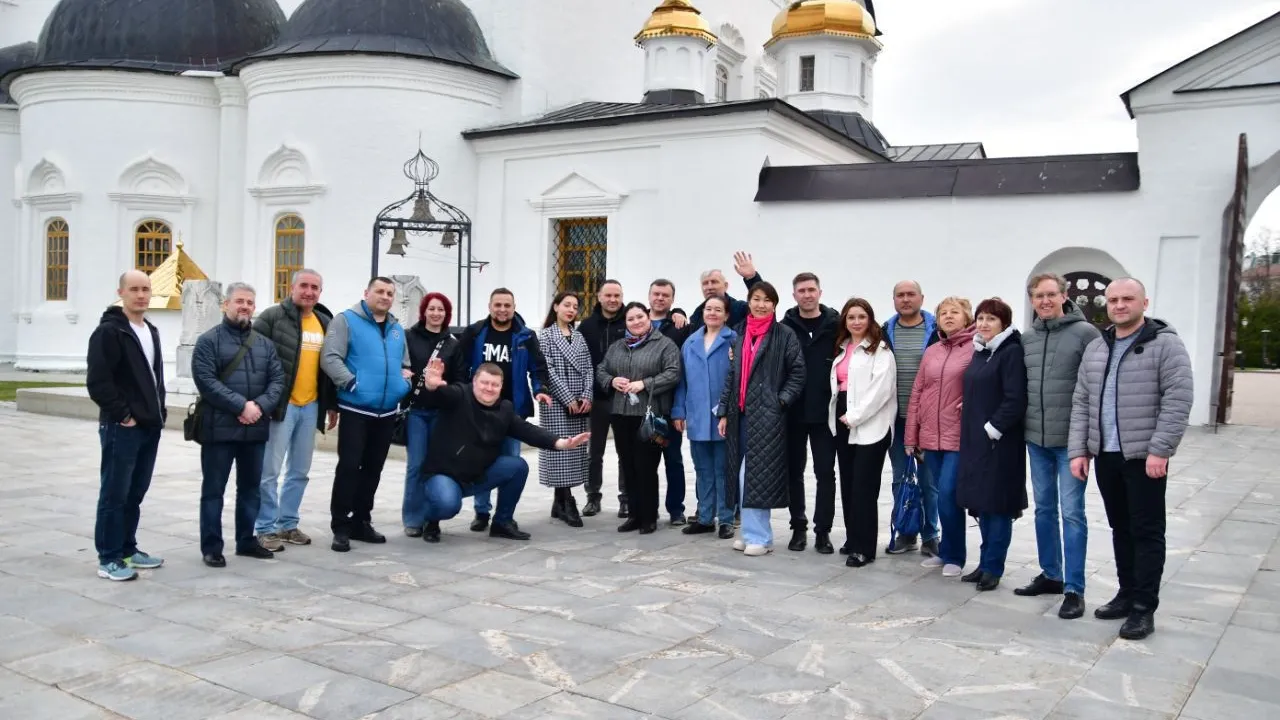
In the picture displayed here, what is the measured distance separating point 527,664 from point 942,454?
120 inches

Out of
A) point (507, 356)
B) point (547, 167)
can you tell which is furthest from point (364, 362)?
point (547, 167)

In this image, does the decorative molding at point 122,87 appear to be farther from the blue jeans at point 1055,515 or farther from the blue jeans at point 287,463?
the blue jeans at point 1055,515

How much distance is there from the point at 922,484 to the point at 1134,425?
1936mm

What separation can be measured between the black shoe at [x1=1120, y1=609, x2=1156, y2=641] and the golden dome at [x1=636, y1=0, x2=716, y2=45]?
61.7ft

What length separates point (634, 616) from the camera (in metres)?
5.27

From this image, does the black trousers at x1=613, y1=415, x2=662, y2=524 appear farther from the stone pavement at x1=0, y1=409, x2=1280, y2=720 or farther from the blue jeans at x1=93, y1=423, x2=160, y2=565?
the blue jeans at x1=93, y1=423, x2=160, y2=565

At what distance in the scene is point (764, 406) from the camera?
6727 millimetres

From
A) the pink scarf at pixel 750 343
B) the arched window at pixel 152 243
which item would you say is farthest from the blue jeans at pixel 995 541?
the arched window at pixel 152 243

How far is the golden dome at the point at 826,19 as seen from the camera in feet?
82.4

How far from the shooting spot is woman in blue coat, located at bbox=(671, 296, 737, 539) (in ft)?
23.5

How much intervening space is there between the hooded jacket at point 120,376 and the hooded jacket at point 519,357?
2.20 m

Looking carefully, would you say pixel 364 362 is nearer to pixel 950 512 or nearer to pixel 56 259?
pixel 950 512

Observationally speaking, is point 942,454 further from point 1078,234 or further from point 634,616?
point 1078,234

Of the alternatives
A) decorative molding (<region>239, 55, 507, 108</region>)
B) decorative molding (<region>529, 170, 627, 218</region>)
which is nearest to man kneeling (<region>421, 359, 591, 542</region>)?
decorative molding (<region>529, 170, 627, 218</region>)
